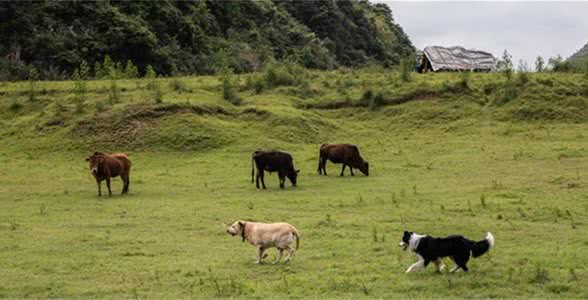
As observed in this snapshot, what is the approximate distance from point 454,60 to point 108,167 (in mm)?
37141

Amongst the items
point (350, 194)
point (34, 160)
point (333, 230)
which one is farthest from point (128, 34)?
point (333, 230)

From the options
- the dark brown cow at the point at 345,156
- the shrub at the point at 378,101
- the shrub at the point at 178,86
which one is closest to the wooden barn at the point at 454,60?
the shrub at the point at 378,101

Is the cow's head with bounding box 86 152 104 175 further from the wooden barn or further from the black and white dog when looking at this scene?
the wooden barn

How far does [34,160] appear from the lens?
31875 mm

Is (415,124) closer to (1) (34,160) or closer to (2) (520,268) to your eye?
(1) (34,160)

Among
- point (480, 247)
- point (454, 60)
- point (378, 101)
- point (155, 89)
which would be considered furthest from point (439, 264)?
point (454, 60)

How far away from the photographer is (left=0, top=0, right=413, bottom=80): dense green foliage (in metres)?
55.5

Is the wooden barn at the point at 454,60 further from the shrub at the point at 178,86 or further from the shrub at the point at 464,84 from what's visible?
the shrub at the point at 178,86

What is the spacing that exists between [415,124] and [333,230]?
20747 mm

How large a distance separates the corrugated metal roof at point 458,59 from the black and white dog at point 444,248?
43.8 metres

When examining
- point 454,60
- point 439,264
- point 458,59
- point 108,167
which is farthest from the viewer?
point 458,59

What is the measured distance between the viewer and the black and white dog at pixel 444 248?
1237 cm

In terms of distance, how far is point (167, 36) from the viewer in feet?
199

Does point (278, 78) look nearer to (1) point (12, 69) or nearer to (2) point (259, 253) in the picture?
(1) point (12, 69)
